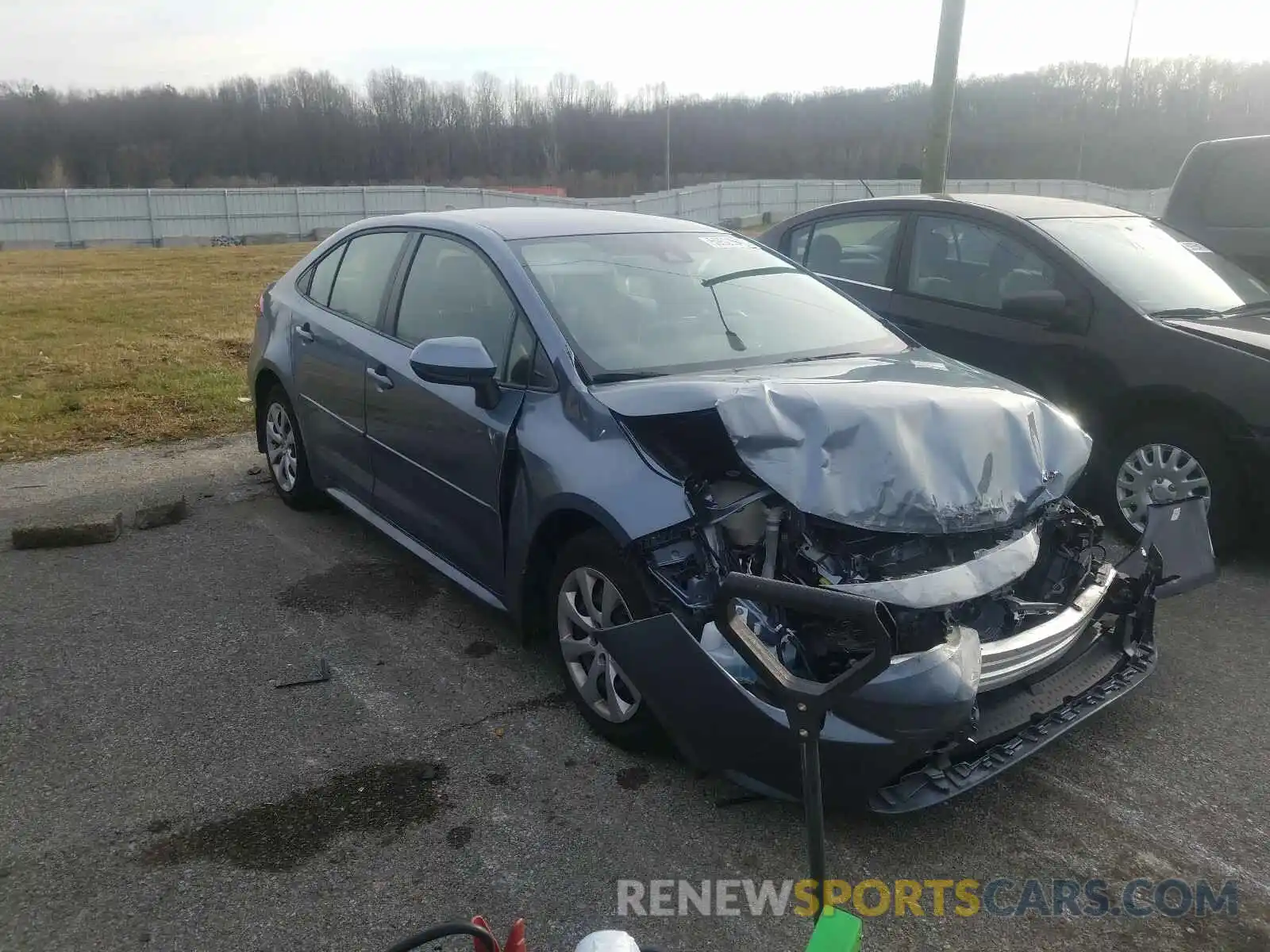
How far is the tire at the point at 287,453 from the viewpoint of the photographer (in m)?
5.46

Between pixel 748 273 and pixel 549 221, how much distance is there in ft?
2.90

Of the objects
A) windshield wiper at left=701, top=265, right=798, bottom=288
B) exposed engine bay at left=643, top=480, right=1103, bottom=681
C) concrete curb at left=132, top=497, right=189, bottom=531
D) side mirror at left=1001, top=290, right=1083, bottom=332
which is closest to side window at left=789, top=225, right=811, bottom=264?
side mirror at left=1001, top=290, right=1083, bottom=332

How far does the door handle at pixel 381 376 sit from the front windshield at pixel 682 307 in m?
0.82

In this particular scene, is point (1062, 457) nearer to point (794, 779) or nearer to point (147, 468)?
point (794, 779)

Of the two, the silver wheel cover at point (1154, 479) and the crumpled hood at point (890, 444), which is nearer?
the crumpled hood at point (890, 444)

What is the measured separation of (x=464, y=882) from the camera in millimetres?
2680

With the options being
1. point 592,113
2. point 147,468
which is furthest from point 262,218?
point 592,113

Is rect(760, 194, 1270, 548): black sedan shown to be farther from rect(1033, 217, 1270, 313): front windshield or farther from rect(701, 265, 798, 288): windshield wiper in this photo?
rect(701, 265, 798, 288): windshield wiper

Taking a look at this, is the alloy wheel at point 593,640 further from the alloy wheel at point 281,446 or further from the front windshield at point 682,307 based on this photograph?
the alloy wheel at point 281,446

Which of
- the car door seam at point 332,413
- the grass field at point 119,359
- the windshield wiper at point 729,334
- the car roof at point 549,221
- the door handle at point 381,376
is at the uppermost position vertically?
the car roof at point 549,221

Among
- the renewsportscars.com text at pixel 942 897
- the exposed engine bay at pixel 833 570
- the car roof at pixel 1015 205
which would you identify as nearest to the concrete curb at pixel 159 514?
the exposed engine bay at pixel 833 570

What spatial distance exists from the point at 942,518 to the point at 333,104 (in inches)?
3674

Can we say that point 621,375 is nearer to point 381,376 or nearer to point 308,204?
point 381,376

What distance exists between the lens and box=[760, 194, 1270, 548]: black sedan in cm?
472
